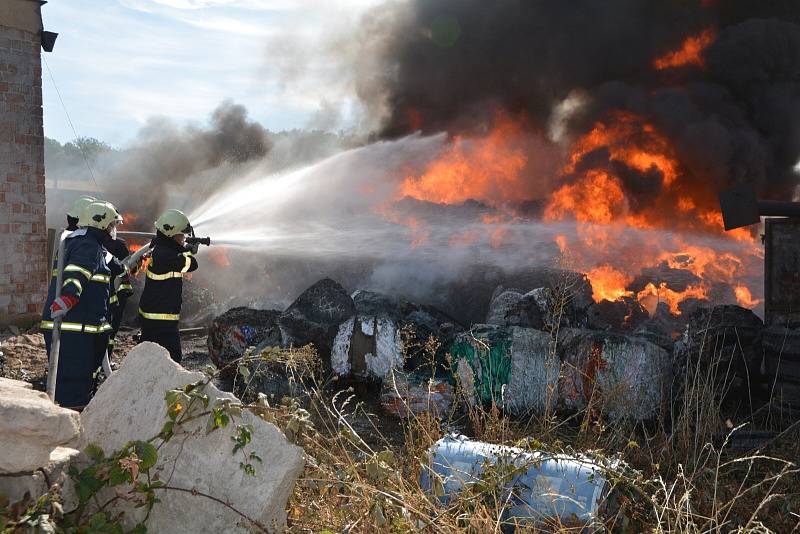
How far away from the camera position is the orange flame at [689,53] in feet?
54.1

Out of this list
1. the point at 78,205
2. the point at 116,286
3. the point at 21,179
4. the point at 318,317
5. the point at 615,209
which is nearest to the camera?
the point at 116,286

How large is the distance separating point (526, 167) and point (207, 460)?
1452 cm

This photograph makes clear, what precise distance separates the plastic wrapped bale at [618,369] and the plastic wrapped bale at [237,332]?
346 cm

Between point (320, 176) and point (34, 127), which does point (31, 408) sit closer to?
point (34, 127)

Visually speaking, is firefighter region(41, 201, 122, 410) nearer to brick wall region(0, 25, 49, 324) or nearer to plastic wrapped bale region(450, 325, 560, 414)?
plastic wrapped bale region(450, 325, 560, 414)

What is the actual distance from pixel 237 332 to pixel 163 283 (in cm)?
177

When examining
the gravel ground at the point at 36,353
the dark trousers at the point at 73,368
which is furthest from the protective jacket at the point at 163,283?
the gravel ground at the point at 36,353

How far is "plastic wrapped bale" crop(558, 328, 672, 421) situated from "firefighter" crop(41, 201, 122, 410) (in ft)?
12.8

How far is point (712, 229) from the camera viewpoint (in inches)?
583

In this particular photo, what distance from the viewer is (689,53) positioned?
16.6m

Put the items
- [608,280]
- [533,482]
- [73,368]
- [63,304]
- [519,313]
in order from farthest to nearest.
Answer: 1. [608,280]
2. [519,313]
3. [73,368]
4. [63,304]
5. [533,482]

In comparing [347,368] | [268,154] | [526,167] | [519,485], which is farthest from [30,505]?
[268,154]

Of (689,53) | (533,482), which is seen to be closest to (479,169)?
(689,53)

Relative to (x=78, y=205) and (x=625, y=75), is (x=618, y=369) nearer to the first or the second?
(x=78, y=205)
